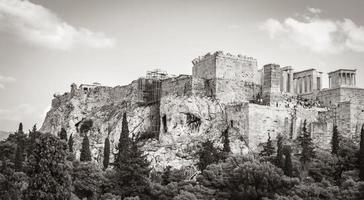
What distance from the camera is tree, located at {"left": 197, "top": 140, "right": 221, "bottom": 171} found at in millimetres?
70250

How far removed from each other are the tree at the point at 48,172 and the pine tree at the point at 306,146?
1002 inches

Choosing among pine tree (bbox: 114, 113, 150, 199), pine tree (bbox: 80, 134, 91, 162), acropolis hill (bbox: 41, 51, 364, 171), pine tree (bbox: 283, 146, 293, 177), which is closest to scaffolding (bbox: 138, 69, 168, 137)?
acropolis hill (bbox: 41, 51, 364, 171)

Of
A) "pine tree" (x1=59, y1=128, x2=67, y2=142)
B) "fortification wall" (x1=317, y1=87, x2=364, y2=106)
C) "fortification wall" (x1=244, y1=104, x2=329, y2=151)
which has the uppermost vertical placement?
"fortification wall" (x1=317, y1=87, x2=364, y2=106)

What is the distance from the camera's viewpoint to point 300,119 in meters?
79.5

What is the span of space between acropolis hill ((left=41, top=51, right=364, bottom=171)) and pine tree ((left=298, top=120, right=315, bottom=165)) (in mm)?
1589

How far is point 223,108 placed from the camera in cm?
7981

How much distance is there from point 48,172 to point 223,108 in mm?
32515

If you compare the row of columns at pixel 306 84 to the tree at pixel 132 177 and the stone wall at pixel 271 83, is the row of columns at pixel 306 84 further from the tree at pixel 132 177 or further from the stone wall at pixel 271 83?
the tree at pixel 132 177

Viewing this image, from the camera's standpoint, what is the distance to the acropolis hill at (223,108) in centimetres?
7706

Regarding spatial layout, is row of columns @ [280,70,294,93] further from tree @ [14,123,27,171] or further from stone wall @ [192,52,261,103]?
tree @ [14,123,27,171]

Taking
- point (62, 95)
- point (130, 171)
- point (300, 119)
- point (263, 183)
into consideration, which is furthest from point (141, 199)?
point (62, 95)

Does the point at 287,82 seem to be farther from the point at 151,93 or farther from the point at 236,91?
the point at 151,93

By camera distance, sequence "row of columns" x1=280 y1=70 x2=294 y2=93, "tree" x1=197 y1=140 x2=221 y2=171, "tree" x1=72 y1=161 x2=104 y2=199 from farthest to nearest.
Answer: "row of columns" x1=280 y1=70 x2=294 y2=93
"tree" x1=197 y1=140 x2=221 y2=171
"tree" x1=72 y1=161 x2=104 y2=199

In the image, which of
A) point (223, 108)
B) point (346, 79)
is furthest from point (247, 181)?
point (346, 79)
